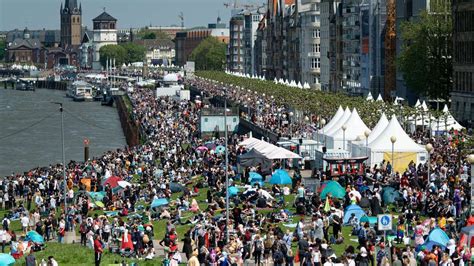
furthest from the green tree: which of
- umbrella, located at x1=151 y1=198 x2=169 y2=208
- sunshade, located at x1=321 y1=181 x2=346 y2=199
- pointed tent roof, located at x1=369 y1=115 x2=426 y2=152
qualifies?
sunshade, located at x1=321 y1=181 x2=346 y2=199

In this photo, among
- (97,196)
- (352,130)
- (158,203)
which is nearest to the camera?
(158,203)

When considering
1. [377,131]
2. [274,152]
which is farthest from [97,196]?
[377,131]

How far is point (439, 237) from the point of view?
109 feet

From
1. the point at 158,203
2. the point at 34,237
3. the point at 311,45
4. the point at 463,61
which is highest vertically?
the point at 311,45

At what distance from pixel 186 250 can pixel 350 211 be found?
5.79 meters

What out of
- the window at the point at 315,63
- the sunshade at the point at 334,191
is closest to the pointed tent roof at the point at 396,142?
the sunshade at the point at 334,191

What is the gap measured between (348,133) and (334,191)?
16.9m

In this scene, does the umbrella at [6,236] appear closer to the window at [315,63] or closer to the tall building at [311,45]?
the tall building at [311,45]

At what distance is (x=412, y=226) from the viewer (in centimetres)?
3719

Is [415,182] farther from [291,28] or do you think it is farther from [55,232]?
[291,28]

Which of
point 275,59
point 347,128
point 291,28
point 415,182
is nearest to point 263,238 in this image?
point 415,182

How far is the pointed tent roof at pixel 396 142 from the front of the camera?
172 ft

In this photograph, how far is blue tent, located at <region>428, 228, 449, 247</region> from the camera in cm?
3303

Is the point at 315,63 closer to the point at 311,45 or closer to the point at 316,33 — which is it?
the point at 311,45
